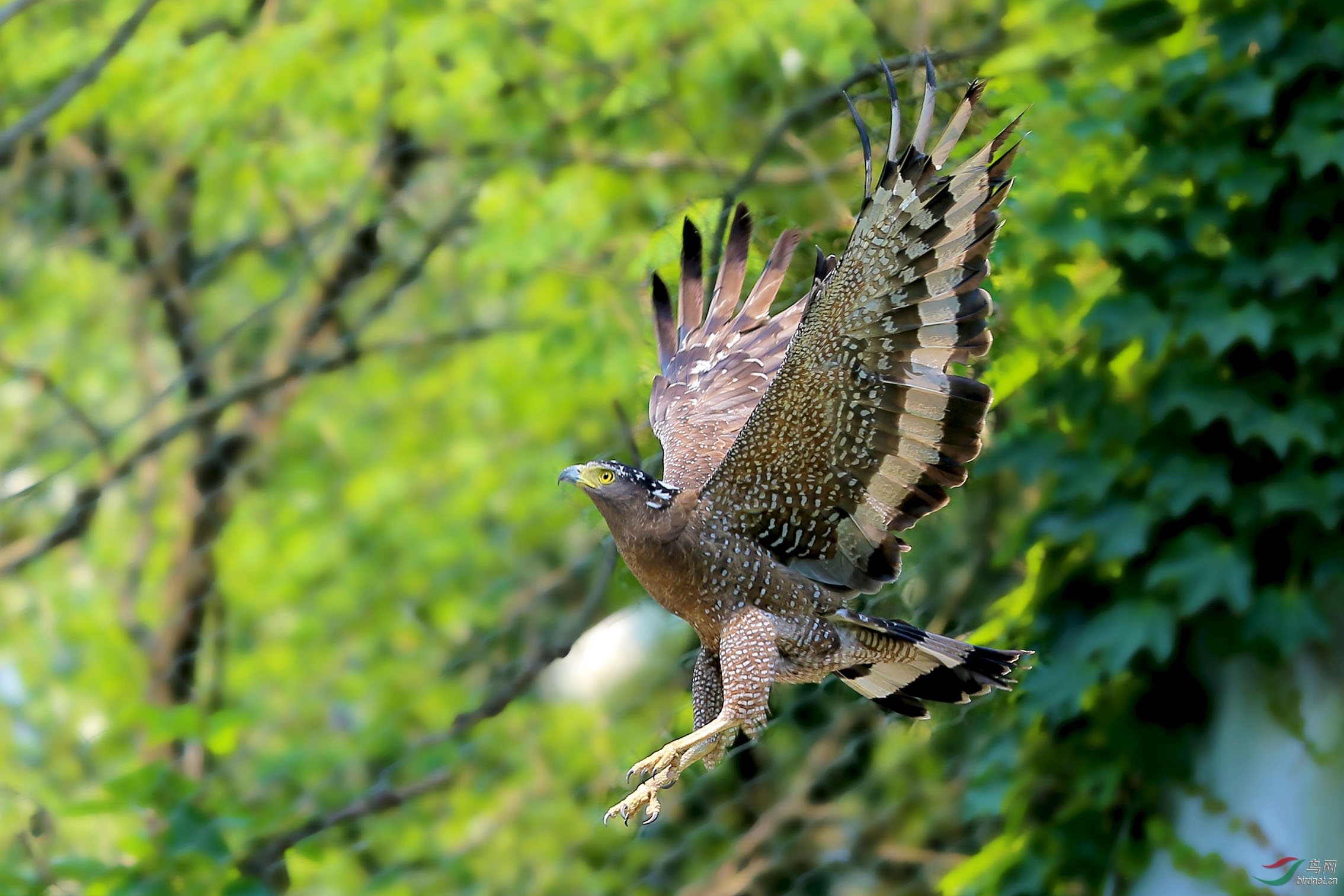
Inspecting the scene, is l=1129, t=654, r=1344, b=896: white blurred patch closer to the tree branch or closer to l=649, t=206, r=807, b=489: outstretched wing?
the tree branch

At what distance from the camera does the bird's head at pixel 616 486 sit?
71 centimetres

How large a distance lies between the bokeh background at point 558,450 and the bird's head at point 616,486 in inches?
26.9

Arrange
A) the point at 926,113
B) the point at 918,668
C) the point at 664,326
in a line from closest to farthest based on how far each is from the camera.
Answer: the point at 926,113
the point at 918,668
the point at 664,326

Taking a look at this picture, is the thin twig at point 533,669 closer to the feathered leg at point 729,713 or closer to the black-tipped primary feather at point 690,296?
the black-tipped primary feather at point 690,296

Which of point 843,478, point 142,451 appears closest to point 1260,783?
point 843,478

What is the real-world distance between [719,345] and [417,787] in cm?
94

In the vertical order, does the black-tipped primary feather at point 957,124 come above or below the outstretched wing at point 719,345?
below

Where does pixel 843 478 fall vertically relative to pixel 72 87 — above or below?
below

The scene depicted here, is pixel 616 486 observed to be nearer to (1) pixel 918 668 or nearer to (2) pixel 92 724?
(1) pixel 918 668

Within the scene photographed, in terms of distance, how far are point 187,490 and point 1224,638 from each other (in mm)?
1466

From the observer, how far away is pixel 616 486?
0.71 meters

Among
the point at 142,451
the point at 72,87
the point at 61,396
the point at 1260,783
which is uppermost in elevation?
the point at 72,87

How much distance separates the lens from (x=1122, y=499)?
1765mm

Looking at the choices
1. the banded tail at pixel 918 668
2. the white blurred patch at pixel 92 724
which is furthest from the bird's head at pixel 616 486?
the white blurred patch at pixel 92 724
